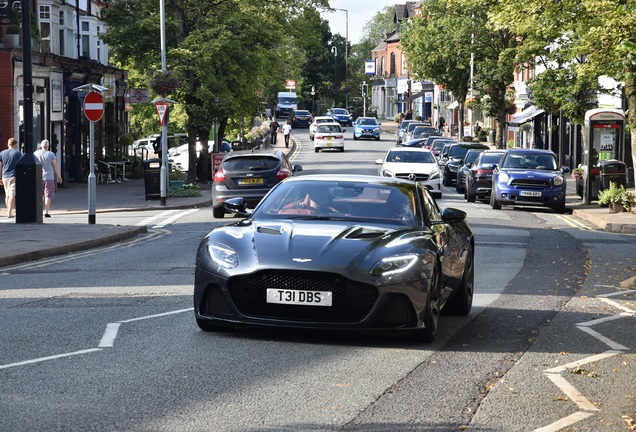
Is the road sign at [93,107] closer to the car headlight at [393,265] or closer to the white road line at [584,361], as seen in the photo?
the car headlight at [393,265]

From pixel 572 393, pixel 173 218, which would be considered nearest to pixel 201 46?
pixel 173 218

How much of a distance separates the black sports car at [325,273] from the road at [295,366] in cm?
26

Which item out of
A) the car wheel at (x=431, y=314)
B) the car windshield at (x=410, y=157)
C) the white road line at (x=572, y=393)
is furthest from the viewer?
the car windshield at (x=410, y=157)

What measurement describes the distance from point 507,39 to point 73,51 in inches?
978

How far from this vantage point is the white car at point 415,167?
35.2 metres

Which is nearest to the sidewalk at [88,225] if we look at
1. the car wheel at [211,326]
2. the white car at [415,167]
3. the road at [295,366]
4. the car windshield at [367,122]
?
the white car at [415,167]

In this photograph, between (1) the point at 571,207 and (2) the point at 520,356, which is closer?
(2) the point at 520,356

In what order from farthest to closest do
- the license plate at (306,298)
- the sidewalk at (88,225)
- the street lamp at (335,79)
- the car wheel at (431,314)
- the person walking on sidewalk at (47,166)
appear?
the street lamp at (335,79) < the person walking on sidewalk at (47,166) < the sidewalk at (88,225) < the car wheel at (431,314) < the license plate at (306,298)

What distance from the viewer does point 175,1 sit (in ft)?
145

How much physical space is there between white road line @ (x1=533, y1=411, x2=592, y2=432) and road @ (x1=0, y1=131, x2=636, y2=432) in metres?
0.02

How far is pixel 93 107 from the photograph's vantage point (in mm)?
25625

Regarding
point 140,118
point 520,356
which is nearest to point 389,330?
point 520,356

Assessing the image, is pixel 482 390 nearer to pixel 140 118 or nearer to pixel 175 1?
pixel 175 1

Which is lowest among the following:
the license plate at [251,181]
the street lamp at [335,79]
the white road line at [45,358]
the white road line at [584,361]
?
the white road line at [584,361]
